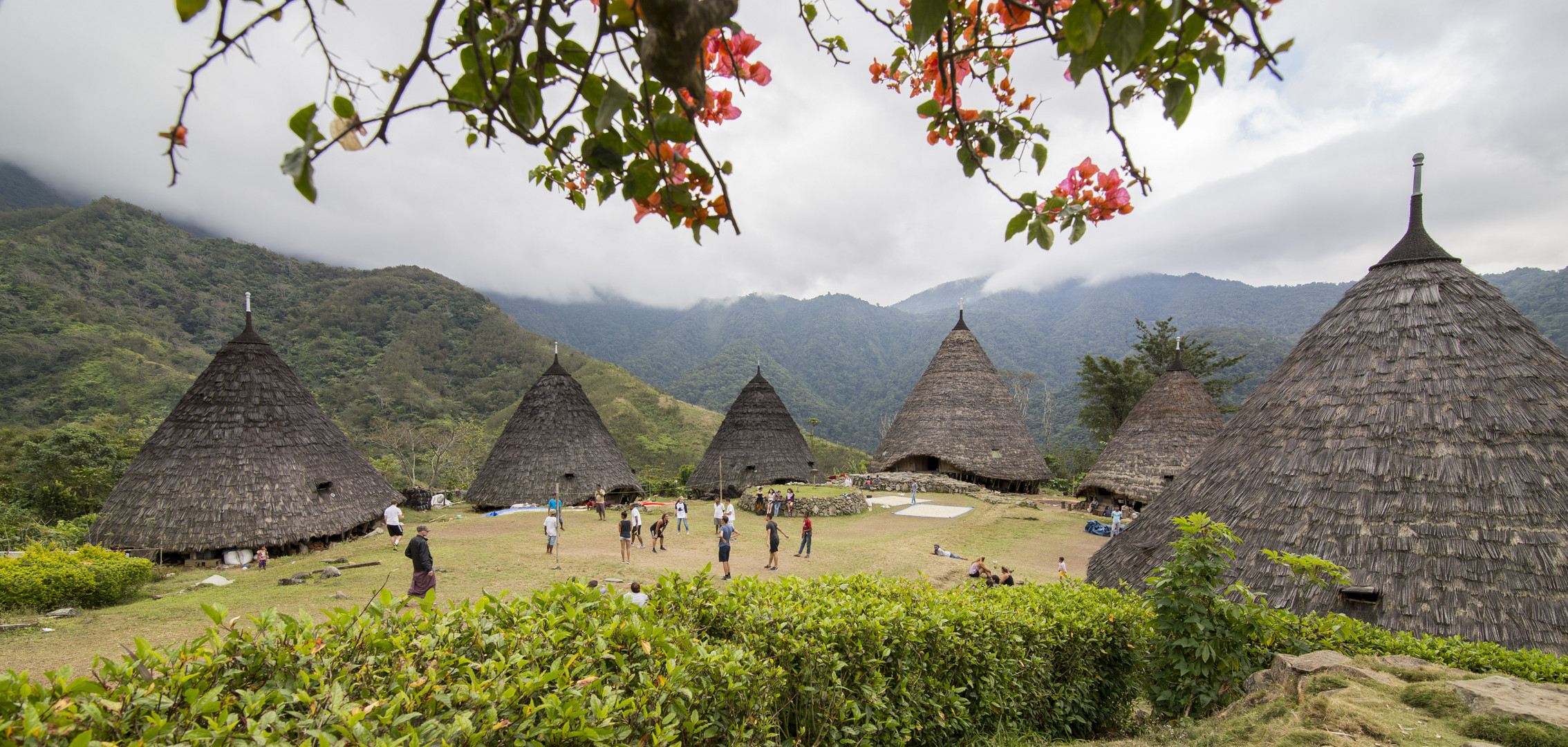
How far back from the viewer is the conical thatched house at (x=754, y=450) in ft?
77.5

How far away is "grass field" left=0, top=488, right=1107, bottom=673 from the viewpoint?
7.41 metres

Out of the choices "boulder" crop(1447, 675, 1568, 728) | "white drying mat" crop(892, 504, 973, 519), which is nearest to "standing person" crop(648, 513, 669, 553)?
"white drying mat" crop(892, 504, 973, 519)

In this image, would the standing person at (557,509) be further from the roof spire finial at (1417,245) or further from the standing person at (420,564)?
the roof spire finial at (1417,245)

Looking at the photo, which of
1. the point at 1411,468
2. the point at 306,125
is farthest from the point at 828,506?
the point at 306,125

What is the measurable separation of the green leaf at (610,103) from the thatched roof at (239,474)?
48.1ft

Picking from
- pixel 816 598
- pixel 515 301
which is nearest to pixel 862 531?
pixel 816 598

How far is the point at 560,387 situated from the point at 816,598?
62.6 ft

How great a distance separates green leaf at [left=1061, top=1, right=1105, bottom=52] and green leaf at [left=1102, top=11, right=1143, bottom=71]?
0.04m

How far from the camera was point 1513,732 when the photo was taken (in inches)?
112

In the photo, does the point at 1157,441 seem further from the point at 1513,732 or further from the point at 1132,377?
the point at 1513,732

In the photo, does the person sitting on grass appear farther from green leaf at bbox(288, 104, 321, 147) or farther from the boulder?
green leaf at bbox(288, 104, 321, 147)

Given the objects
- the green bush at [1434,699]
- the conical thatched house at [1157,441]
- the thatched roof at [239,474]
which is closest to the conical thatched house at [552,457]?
the thatched roof at [239,474]

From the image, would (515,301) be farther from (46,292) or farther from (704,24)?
(704,24)

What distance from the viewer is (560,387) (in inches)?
839
